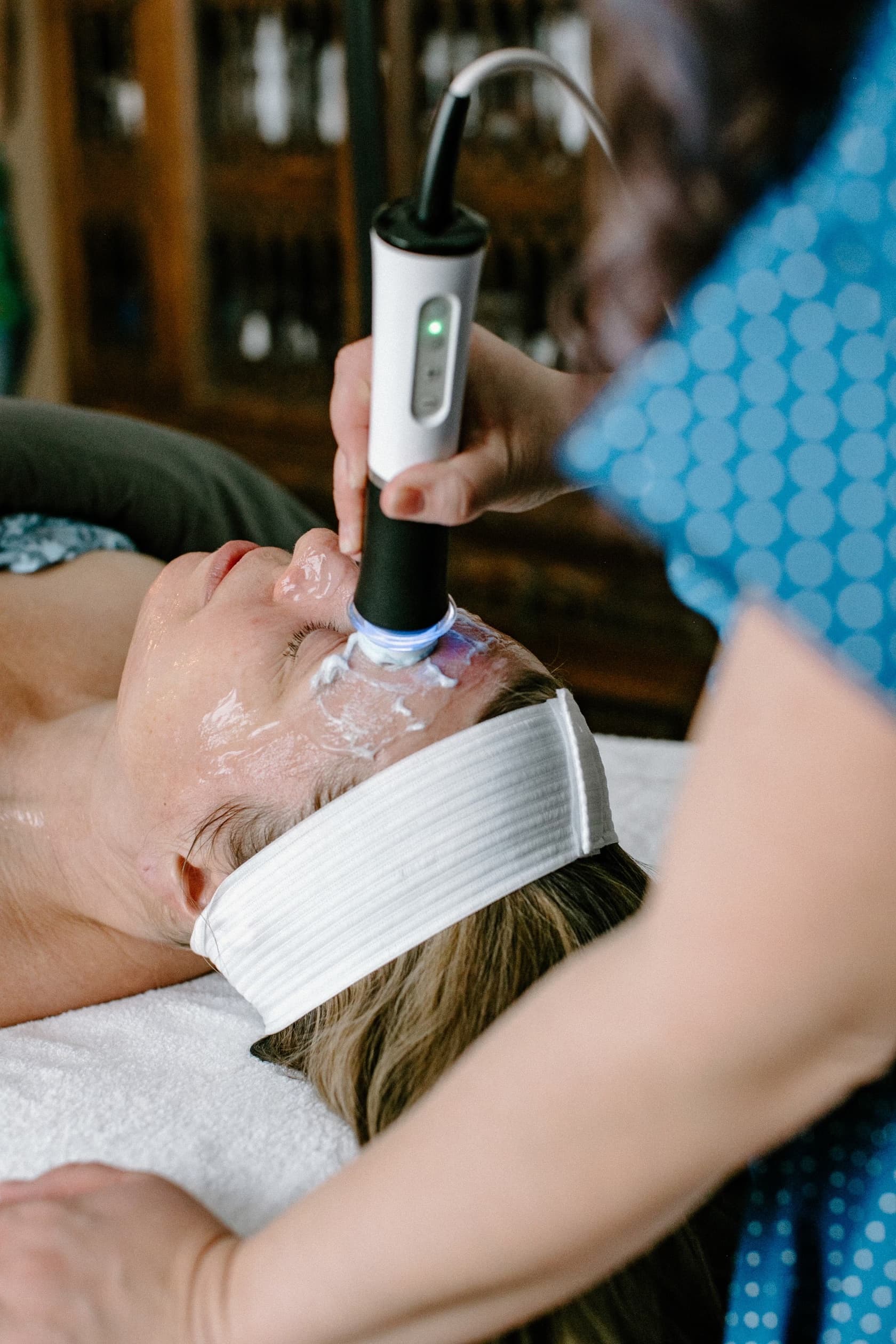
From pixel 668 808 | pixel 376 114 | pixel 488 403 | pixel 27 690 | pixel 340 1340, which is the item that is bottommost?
pixel 668 808

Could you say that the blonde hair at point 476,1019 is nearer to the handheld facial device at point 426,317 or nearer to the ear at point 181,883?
the ear at point 181,883

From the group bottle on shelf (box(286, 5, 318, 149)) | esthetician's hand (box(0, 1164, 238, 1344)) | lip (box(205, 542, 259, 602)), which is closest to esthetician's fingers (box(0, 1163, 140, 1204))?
esthetician's hand (box(0, 1164, 238, 1344))

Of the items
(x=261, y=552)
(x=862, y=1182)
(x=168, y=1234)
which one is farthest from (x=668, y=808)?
(x=168, y=1234)

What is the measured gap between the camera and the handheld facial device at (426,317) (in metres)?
0.60

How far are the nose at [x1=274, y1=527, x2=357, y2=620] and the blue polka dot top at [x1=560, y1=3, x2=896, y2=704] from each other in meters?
0.60

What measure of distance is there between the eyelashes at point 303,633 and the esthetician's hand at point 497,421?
0.10 metres

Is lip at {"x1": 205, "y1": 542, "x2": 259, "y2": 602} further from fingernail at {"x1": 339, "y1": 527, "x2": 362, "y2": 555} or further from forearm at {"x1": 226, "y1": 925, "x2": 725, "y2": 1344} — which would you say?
forearm at {"x1": 226, "y1": 925, "x2": 725, "y2": 1344}

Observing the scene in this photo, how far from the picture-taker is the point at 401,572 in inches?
30.6

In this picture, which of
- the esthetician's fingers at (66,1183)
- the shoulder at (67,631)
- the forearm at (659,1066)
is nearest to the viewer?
the forearm at (659,1066)

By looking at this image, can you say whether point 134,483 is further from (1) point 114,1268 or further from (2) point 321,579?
(1) point 114,1268

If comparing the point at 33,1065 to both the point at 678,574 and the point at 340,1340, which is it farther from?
the point at 678,574

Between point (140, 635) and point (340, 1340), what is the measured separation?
2.26ft

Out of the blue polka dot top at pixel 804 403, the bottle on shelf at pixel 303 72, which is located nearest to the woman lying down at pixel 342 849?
the blue polka dot top at pixel 804 403

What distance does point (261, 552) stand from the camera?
1213 mm
